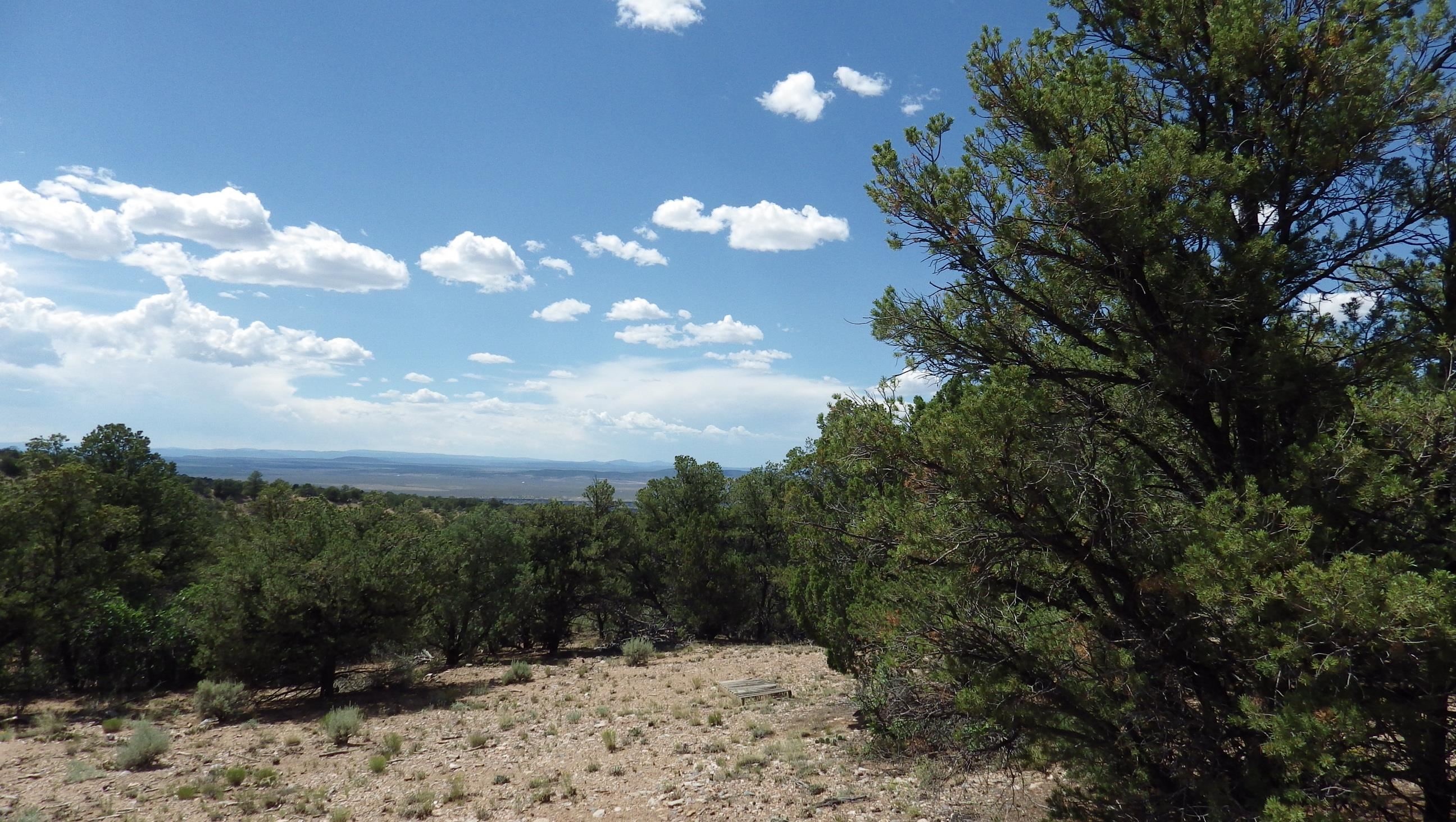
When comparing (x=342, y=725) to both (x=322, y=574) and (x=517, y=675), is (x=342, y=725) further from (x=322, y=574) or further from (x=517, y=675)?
(x=517, y=675)

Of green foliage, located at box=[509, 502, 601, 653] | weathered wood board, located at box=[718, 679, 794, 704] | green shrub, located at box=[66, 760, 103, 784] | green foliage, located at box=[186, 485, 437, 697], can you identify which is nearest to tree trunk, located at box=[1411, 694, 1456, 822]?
weathered wood board, located at box=[718, 679, 794, 704]

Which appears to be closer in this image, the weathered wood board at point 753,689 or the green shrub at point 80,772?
the green shrub at point 80,772

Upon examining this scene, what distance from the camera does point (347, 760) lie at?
12664 millimetres

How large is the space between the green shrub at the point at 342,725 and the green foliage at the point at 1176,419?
12923mm

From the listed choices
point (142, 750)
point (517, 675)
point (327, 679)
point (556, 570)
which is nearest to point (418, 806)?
point (142, 750)

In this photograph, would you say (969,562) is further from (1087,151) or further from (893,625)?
(1087,151)

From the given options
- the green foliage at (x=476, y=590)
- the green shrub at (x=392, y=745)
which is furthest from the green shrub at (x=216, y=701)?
the green foliage at (x=476, y=590)

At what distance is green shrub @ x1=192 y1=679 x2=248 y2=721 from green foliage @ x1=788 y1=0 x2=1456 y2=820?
Result: 56.8 ft

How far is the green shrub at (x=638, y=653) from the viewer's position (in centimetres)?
2381

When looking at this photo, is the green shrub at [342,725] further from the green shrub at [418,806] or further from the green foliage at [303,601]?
the green shrub at [418,806]

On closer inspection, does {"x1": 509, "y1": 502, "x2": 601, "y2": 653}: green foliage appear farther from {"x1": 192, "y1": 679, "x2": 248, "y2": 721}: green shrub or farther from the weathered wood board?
the weathered wood board

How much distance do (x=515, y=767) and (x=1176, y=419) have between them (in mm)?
11350

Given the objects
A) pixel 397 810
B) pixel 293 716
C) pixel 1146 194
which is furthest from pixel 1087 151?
pixel 293 716

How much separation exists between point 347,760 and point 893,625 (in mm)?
11725
